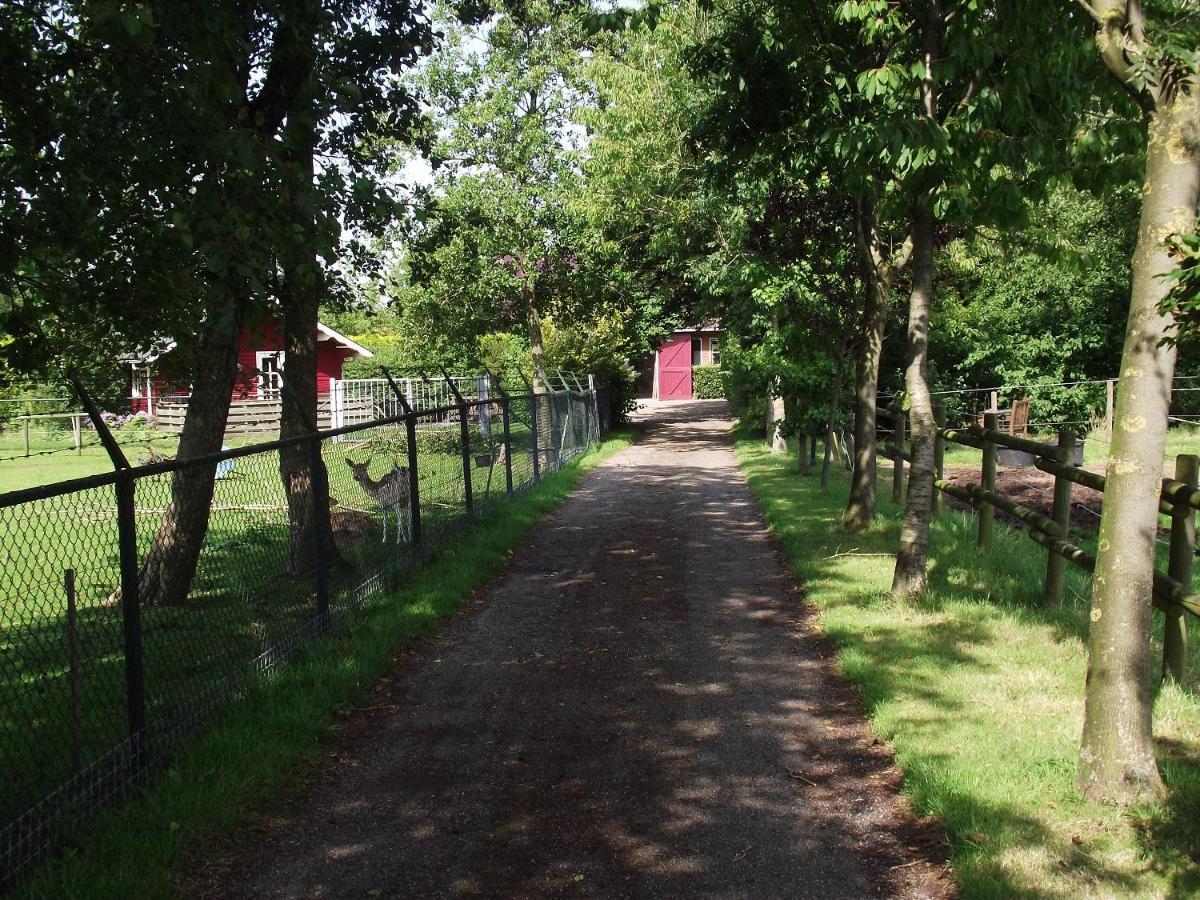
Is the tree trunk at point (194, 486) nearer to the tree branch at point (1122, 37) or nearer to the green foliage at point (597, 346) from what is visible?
the tree branch at point (1122, 37)

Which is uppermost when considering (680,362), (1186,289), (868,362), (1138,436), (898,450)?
(680,362)

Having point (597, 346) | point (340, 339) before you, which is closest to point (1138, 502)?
point (597, 346)

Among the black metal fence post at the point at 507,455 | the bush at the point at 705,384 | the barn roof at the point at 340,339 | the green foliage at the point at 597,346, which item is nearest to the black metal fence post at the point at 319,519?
the black metal fence post at the point at 507,455

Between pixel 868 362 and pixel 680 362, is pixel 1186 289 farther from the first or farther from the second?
pixel 680 362

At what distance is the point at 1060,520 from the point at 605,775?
4480 mm

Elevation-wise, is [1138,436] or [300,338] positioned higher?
[300,338]

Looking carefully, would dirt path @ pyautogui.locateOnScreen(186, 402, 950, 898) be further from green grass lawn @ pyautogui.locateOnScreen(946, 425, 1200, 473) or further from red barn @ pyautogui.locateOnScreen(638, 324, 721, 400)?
red barn @ pyautogui.locateOnScreen(638, 324, 721, 400)

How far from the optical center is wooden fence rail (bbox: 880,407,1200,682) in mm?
5473

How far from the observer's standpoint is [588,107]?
2441cm

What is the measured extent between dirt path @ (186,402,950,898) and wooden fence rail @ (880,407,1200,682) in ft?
5.72

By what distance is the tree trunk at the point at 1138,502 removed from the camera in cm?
388

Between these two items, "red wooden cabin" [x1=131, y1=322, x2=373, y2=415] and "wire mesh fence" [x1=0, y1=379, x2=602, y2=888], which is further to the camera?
"red wooden cabin" [x1=131, y1=322, x2=373, y2=415]

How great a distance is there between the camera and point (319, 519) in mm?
7090

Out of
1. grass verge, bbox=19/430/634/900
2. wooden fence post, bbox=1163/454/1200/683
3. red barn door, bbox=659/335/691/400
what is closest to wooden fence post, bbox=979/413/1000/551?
wooden fence post, bbox=1163/454/1200/683
